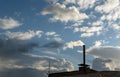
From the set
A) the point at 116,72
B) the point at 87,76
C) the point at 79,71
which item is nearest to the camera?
the point at 116,72

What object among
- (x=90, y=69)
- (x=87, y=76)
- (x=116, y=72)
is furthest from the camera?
(x=90, y=69)

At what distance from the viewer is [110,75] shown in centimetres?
3950

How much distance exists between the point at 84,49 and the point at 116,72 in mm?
25319

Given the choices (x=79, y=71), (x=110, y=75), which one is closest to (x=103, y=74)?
(x=110, y=75)

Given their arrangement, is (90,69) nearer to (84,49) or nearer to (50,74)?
(84,49)

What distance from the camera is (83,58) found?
207 ft

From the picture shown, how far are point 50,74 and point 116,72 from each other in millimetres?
25749

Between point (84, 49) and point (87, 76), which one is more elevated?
point (84, 49)

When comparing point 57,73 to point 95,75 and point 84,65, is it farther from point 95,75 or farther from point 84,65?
point 95,75

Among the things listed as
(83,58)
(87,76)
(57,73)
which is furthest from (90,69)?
(87,76)

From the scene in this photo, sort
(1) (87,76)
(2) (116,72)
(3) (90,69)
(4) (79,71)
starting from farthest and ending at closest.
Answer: (3) (90,69)
(4) (79,71)
(1) (87,76)
(2) (116,72)

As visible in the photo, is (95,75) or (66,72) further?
(66,72)

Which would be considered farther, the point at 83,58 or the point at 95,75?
the point at 83,58

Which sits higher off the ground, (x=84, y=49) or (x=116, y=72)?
(x=84, y=49)
